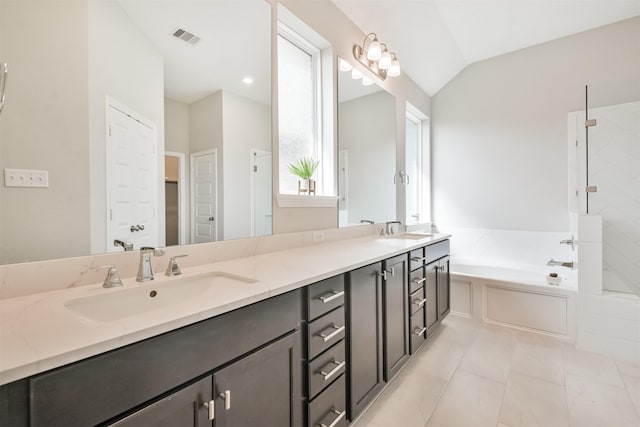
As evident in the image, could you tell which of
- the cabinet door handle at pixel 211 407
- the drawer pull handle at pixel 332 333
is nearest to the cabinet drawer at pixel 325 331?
the drawer pull handle at pixel 332 333

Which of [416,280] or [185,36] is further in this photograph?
[416,280]

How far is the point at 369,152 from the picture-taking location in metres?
2.72

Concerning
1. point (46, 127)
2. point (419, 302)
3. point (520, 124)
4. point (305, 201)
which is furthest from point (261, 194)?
point (520, 124)

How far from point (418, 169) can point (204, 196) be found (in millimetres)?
3153

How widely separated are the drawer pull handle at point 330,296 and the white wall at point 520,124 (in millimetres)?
2990

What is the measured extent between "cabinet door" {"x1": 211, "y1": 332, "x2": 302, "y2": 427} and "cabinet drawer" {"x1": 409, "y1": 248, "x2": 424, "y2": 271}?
3.74ft

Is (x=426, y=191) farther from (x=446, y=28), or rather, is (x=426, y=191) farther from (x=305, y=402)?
(x=305, y=402)

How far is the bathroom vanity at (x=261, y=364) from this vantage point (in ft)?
1.88

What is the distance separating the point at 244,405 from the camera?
88cm

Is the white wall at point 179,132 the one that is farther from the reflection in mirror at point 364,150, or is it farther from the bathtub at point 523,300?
the bathtub at point 523,300

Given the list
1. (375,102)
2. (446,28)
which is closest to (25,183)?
(375,102)

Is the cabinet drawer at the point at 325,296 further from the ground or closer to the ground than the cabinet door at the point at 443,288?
further from the ground

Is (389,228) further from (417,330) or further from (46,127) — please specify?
(46,127)

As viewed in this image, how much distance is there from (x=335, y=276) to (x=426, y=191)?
119 inches
